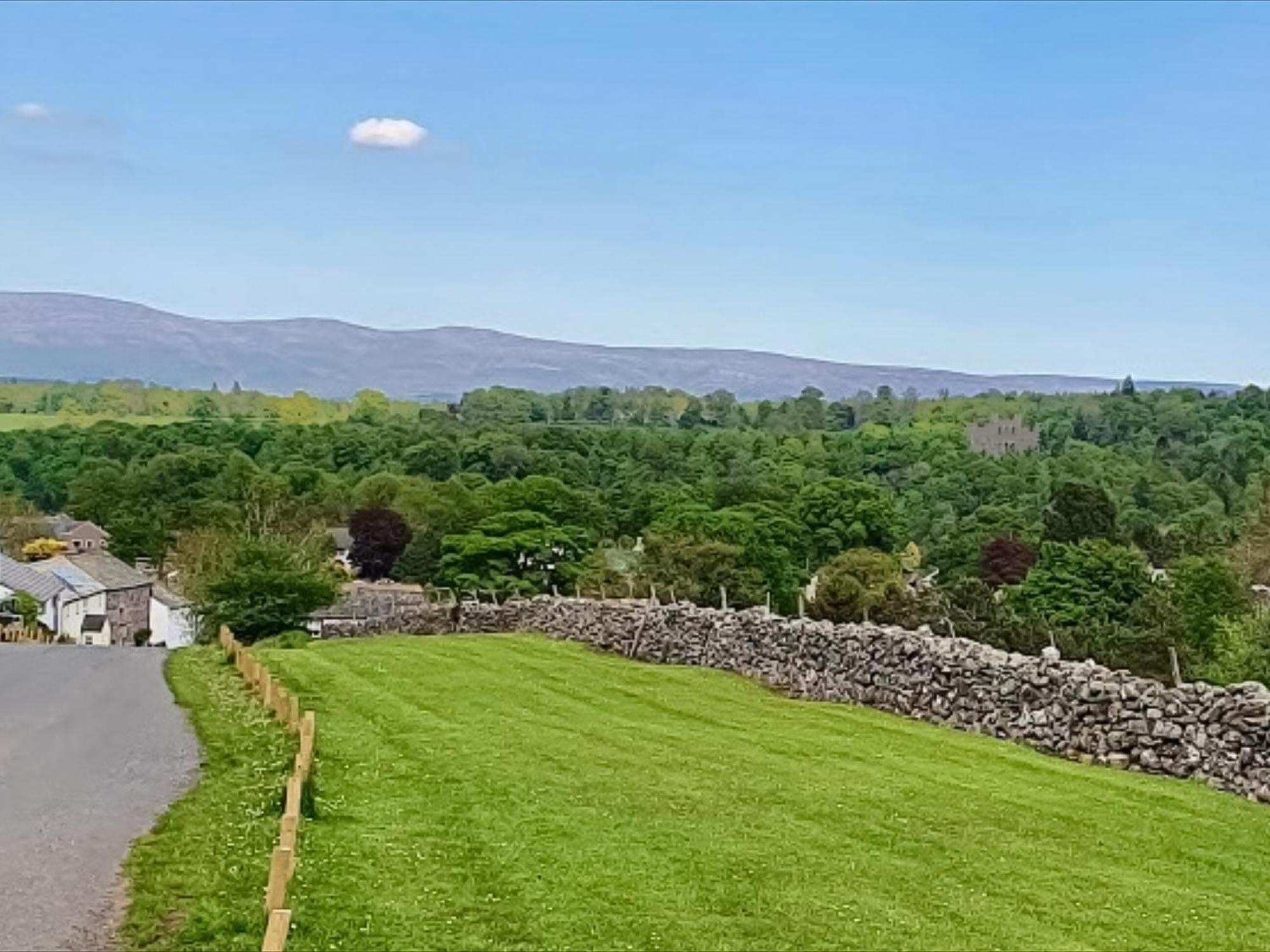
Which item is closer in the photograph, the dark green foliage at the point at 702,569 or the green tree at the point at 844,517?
the dark green foliage at the point at 702,569

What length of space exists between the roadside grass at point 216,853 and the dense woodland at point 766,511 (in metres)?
18.0

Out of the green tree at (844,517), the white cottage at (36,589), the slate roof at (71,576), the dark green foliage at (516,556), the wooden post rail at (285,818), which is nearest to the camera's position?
the wooden post rail at (285,818)

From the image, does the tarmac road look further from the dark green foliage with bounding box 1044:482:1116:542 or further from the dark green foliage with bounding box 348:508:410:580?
the dark green foliage with bounding box 348:508:410:580

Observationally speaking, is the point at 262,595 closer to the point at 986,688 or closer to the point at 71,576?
the point at 986,688

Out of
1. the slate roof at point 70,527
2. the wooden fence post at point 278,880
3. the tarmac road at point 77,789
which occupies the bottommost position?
the slate roof at point 70,527

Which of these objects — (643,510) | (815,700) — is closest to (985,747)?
(815,700)

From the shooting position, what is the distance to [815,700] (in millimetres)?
24859

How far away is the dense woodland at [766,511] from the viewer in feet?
169

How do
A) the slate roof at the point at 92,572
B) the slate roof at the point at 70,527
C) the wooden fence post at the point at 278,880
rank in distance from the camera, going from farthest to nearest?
the slate roof at the point at 70,527 < the slate roof at the point at 92,572 < the wooden fence post at the point at 278,880

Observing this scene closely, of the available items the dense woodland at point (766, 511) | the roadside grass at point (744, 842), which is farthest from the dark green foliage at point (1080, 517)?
the roadside grass at point (744, 842)

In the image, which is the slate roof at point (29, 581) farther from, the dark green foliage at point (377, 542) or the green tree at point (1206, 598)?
the green tree at point (1206, 598)

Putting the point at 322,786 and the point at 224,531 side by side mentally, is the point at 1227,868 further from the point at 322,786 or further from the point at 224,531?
the point at 224,531

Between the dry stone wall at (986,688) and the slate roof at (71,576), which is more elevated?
the dry stone wall at (986,688)

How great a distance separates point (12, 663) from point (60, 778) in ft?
60.8
